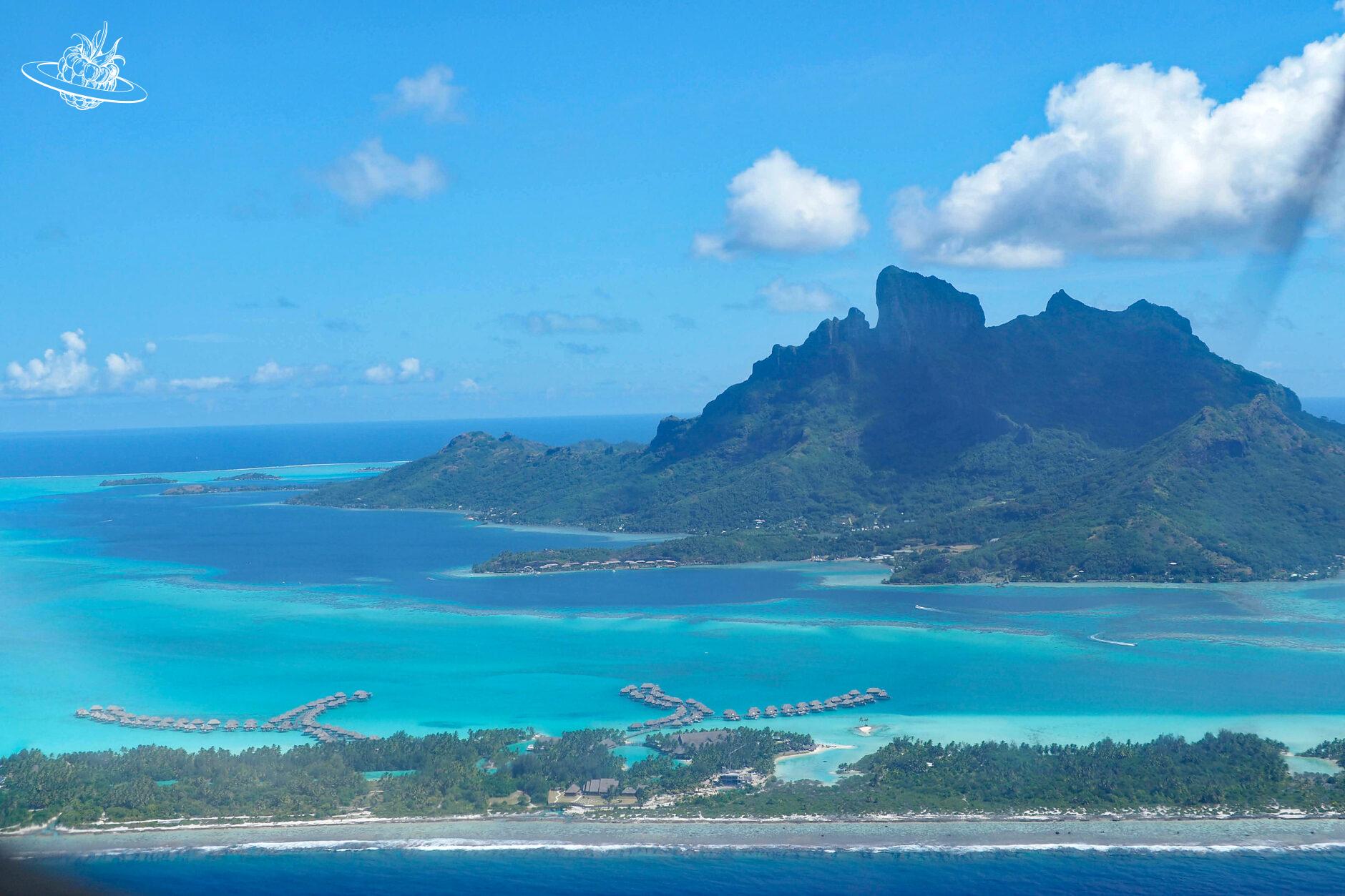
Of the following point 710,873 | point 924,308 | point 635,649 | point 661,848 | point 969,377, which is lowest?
point 710,873

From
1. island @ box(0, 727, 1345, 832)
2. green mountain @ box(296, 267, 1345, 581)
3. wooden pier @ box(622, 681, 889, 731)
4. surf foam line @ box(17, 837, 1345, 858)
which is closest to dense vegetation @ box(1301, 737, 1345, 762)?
island @ box(0, 727, 1345, 832)

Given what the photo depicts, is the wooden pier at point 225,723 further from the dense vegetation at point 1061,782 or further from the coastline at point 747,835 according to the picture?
the dense vegetation at point 1061,782

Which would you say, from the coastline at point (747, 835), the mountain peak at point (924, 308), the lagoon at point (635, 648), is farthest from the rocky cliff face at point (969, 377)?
the coastline at point (747, 835)

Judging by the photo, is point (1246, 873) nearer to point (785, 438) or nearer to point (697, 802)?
point (697, 802)

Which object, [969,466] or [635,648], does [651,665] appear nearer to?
[635,648]

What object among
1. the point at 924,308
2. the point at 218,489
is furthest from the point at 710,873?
the point at 218,489

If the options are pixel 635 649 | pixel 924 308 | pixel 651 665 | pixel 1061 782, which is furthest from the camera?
pixel 924 308

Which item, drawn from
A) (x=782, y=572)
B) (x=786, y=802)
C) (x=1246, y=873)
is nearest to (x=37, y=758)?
(x=786, y=802)
